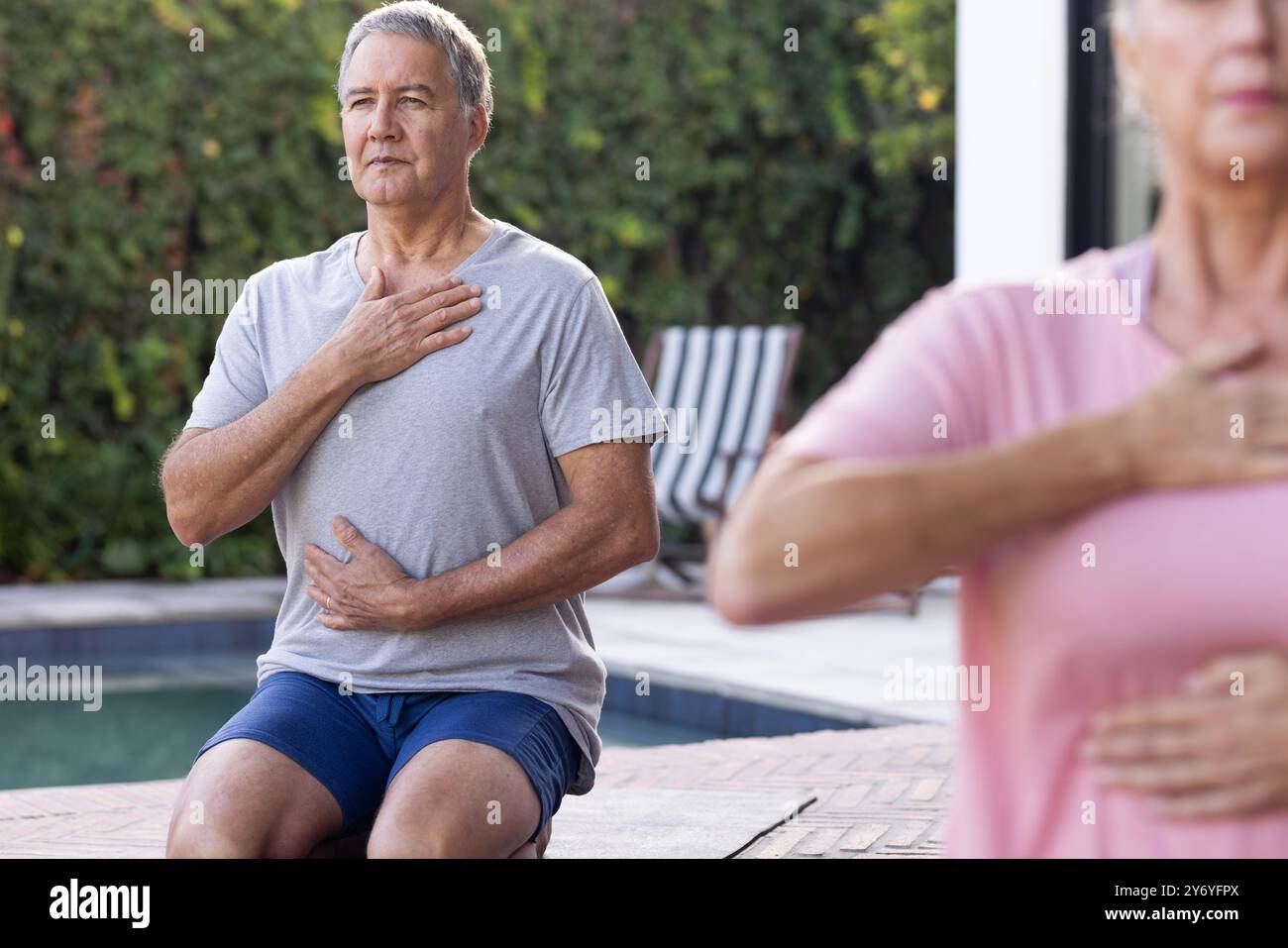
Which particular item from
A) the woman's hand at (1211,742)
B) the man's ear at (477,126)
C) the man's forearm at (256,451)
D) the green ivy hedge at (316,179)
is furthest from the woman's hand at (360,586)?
the green ivy hedge at (316,179)

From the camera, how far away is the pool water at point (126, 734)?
5414mm

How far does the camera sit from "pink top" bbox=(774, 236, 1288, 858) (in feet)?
3.33

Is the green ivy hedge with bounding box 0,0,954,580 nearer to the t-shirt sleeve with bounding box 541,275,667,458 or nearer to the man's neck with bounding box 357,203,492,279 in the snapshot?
the man's neck with bounding box 357,203,492,279

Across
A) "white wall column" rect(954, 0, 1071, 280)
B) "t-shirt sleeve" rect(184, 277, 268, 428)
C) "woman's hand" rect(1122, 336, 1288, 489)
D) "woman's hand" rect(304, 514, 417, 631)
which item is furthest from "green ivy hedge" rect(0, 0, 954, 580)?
"woman's hand" rect(1122, 336, 1288, 489)

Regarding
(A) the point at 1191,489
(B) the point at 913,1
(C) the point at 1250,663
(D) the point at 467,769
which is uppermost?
(B) the point at 913,1

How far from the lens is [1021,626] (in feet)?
3.50

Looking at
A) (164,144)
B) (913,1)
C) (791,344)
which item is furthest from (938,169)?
(164,144)

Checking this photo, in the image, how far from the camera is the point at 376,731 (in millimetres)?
2199

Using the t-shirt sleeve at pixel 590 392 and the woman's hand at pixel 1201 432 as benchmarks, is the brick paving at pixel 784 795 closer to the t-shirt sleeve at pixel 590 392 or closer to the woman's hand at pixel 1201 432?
the t-shirt sleeve at pixel 590 392

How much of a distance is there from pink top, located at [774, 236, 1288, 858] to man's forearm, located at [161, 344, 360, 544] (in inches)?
46.2

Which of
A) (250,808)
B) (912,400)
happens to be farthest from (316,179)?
(912,400)
